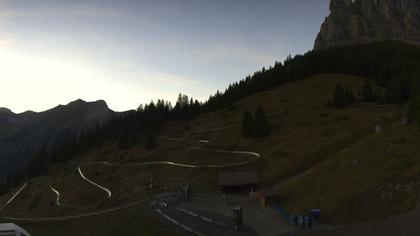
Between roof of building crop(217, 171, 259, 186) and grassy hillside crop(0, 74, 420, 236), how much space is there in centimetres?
429

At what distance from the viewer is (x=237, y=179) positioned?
6781 centimetres

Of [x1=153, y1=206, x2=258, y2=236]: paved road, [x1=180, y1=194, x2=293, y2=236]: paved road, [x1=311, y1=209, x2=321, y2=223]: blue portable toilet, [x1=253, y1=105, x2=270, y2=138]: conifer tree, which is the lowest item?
[x1=153, y1=206, x2=258, y2=236]: paved road

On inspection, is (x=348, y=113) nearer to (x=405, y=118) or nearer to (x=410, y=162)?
(x=405, y=118)

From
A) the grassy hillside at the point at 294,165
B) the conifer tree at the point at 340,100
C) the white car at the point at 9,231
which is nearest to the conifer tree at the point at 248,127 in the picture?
the grassy hillside at the point at 294,165

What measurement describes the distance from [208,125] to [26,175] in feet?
245

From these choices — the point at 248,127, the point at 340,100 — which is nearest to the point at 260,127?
the point at 248,127

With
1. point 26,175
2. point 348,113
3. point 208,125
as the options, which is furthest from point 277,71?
point 26,175

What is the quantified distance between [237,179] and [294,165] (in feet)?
38.5

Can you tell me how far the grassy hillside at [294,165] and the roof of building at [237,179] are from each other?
4287 millimetres

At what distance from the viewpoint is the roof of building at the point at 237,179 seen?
66925 millimetres

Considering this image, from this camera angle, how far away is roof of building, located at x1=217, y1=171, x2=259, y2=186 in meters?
66.9

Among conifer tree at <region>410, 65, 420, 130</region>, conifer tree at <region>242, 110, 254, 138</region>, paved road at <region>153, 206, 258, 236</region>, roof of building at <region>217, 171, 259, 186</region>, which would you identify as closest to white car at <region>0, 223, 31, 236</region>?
paved road at <region>153, 206, 258, 236</region>

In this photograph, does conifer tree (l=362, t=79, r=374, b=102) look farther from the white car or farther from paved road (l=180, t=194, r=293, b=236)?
the white car

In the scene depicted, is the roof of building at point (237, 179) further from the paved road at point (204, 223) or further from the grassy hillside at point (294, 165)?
the paved road at point (204, 223)
